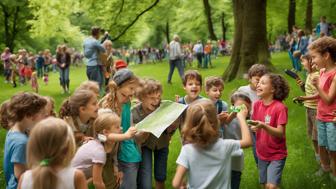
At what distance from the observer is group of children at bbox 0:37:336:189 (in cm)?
320

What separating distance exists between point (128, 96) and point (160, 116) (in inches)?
28.5

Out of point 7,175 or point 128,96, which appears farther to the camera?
point 128,96

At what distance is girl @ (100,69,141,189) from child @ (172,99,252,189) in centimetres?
136

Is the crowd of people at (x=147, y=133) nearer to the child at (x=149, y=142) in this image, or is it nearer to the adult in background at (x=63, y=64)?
the child at (x=149, y=142)

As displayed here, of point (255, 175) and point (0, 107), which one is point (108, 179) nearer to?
point (0, 107)

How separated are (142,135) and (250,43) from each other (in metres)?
10.9

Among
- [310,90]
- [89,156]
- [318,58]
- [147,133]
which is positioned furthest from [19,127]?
[310,90]

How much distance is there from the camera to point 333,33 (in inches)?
1276

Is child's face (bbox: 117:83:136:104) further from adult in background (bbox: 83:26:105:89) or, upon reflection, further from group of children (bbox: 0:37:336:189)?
adult in background (bbox: 83:26:105:89)

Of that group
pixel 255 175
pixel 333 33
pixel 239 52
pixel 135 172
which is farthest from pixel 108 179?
pixel 333 33

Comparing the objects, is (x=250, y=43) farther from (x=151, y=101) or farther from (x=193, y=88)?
(x=151, y=101)

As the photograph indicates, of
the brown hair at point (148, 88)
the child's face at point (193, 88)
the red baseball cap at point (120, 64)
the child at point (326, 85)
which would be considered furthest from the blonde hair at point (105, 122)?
the red baseball cap at point (120, 64)

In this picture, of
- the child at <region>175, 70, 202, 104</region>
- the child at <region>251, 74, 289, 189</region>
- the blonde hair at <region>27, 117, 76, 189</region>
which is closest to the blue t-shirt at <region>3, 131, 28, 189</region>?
the blonde hair at <region>27, 117, 76, 189</region>

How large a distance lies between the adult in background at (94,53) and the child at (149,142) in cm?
745
